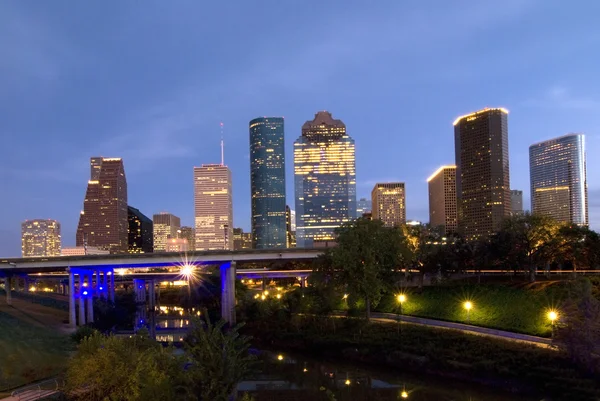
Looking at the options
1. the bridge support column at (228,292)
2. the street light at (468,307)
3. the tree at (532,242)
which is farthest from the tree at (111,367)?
the bridge support column at (228,292)

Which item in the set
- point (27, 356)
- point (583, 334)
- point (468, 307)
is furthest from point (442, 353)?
point (27, 356)

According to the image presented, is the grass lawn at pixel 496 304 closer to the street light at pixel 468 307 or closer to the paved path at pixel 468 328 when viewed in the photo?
the street light at pixel 468 307

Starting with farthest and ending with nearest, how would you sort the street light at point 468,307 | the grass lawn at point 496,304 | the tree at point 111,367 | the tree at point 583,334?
the street light at point 468,307
the grass lawn at point 496,304
the tree at point 583,334
the tree at point 111,367

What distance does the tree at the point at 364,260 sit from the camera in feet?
178

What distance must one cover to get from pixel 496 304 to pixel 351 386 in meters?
19.6

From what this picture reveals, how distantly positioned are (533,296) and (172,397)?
132ft

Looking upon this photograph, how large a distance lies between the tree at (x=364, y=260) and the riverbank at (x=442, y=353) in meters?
4.81

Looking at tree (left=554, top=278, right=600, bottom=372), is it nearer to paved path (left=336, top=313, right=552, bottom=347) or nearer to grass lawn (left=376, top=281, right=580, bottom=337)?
paved path (left=336, top=313, right=552, bottom=347)

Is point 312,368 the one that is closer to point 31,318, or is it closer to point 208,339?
point 208,339

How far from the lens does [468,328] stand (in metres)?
48.4

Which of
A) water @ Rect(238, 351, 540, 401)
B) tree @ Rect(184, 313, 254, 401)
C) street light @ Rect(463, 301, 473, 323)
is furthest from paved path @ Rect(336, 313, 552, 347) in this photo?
tree @ Rect(184, 313, 254, 401)

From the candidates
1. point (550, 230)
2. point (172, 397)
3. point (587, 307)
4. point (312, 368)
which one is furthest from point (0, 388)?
point (550, 230)

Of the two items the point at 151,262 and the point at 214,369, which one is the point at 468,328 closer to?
the point at 214,369

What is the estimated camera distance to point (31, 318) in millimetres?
73125
